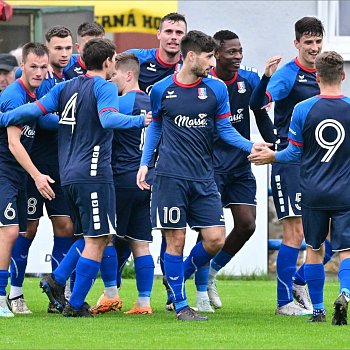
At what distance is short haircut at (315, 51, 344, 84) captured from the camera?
1037 cm

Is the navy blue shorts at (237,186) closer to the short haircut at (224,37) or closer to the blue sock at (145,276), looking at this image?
the blue sock at (145,276)

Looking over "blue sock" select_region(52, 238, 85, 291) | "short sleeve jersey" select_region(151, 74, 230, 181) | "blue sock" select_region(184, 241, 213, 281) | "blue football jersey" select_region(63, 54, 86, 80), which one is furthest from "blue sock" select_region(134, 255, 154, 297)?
"blue football jersey" select_region(63, 54, 86, 80)

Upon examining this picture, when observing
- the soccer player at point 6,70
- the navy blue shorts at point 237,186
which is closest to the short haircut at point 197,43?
the navy blue shorts at point 237,186

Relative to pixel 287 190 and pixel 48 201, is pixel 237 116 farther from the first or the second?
pixel 48 201

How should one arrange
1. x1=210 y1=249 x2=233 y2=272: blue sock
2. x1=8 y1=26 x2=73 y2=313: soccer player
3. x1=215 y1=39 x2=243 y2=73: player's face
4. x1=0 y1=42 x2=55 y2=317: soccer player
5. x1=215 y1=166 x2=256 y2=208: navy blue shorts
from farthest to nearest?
x1=210 y1=249 x2=233 y2=272: blue sock < x1=215 y1=166 x2=256 y2=208: navy blue shorts < x1=215 y1=39 x2=243 y2=73: player's face < x1=8 y1=26 x2=73 y2=313: soccer player < x1=0 y1=42 x2=55 y2=317: soccer player

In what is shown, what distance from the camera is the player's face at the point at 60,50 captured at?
12.1 meters

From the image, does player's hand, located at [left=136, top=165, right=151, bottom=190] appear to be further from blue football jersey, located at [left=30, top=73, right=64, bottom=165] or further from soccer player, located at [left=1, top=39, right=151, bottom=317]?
blue football jersey, located at [left=30, top=73, right=64, bottom=165]

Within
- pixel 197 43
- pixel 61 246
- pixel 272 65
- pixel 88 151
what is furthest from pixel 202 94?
pixel 61 246

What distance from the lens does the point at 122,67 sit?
11.8m

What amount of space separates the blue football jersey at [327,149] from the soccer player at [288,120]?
121 cm

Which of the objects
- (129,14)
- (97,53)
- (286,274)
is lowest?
(286,274)

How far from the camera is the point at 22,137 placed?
11.4 m

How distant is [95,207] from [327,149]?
6.35 feet

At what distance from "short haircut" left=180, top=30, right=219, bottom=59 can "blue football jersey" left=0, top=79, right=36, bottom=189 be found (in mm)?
1508
